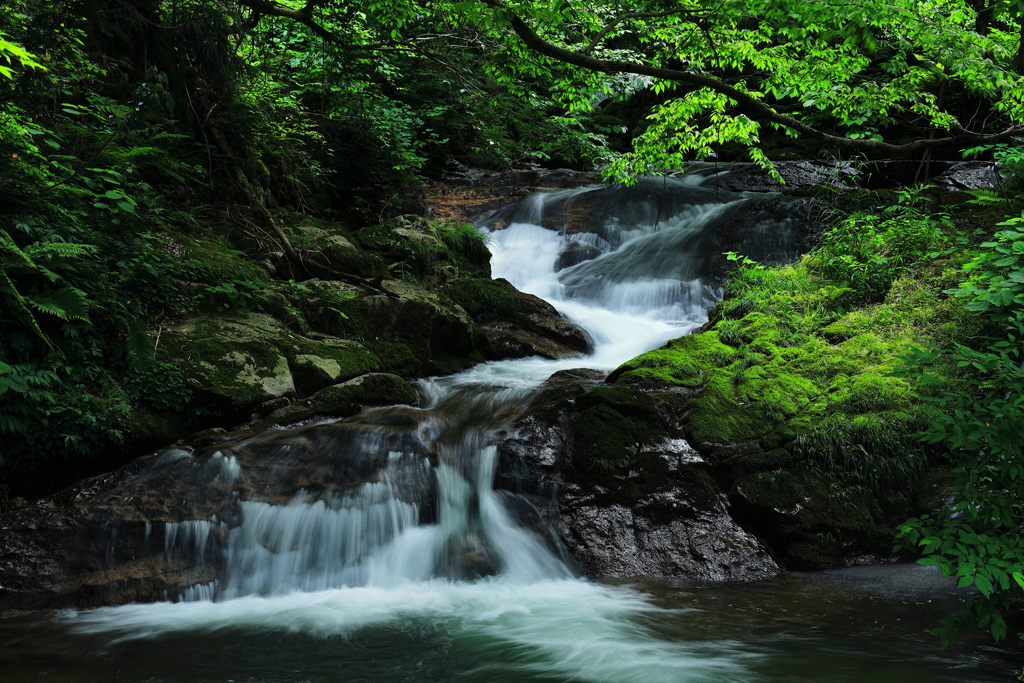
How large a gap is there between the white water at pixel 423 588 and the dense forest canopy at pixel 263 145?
150cm

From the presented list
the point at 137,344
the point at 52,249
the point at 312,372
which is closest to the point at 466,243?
the point at 312,372

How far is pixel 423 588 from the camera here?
Answer: 14.2 feet

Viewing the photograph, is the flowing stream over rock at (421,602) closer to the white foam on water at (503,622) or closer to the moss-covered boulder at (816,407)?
the white foam on water at (503,622)

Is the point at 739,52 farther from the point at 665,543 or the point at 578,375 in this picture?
the point at 665,543

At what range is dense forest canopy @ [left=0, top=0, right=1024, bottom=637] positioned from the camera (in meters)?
3.94

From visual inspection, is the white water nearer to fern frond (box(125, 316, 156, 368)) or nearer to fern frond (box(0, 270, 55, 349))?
fern frond (box(125, 316, 156, 368))

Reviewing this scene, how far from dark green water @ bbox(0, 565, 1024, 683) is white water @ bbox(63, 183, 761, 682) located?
2cm

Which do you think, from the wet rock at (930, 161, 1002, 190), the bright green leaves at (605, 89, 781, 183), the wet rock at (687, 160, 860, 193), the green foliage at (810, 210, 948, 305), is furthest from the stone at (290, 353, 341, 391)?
the wet rock at (930, 161, 1002, 190)

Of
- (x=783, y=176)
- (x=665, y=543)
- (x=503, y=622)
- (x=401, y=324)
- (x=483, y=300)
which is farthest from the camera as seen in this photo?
(x=783, y=176)

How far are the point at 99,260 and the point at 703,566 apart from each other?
600 cm

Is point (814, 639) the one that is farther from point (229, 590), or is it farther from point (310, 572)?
point (229, 590)

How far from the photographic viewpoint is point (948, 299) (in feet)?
19.9

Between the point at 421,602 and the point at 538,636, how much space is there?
0.95m

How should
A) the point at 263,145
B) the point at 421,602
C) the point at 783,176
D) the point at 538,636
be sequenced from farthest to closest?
the point at 783,176 < the point at 263,145 < the point at 421,602 < the point at 538,636
